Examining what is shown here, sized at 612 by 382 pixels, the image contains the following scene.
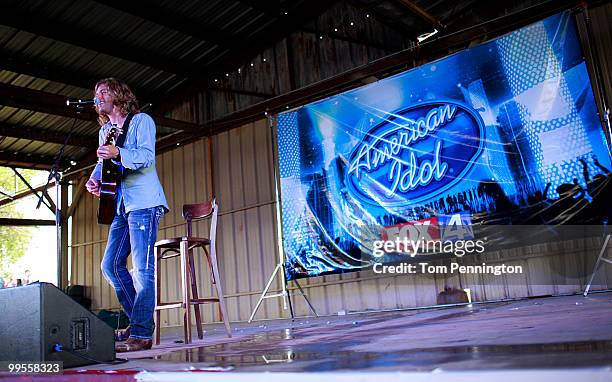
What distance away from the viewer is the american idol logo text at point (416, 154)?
235 inches

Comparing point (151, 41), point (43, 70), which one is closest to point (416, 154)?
point (151, 41)

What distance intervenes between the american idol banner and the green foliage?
1035 centimetres

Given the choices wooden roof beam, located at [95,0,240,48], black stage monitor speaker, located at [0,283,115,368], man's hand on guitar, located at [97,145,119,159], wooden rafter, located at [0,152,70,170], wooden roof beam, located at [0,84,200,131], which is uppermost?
wooden roof beam, located at [95,0,240,48]

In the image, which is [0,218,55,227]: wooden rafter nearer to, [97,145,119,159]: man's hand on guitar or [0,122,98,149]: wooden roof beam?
[0,122,98,149]: wooden roof beam

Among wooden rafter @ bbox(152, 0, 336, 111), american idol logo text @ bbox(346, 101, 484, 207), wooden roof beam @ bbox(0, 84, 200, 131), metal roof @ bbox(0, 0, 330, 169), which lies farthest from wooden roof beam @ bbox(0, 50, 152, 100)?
american idol logo text @ bbox(346, 101, 484, 207)

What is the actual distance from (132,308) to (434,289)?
4.98m

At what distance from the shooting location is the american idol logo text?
598cm

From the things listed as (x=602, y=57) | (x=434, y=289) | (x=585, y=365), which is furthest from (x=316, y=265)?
(x=585, y=365)

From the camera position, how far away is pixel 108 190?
103 inches

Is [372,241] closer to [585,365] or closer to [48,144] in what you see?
[585,365]

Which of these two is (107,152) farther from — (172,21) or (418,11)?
(172,21)

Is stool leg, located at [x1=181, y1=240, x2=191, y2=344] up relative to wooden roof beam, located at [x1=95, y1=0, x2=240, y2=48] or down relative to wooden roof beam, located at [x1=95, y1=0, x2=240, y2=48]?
down

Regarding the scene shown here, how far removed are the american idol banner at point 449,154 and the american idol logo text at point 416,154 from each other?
1 cm

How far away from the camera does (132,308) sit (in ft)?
8.48
